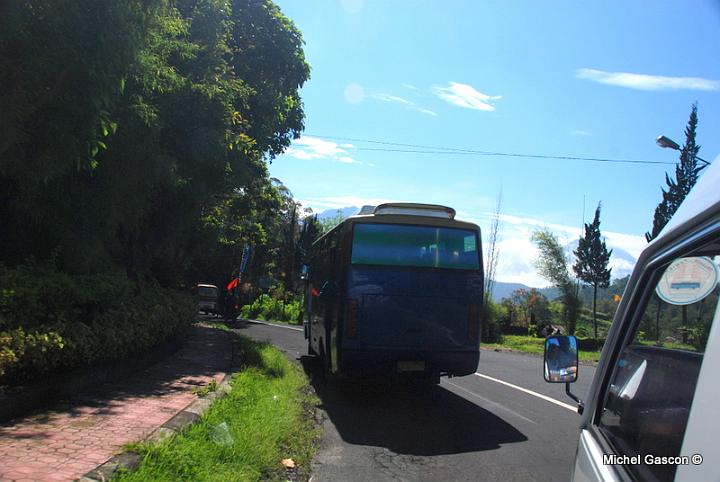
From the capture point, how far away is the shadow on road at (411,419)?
6.39 m

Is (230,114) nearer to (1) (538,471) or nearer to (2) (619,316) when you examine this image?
(1) (538,471)

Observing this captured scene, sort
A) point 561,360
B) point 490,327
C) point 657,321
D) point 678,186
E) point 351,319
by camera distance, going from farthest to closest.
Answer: point 490,327, point 678,186, point 351,319, point 561,360, point 657,321

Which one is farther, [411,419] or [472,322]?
[472,322]

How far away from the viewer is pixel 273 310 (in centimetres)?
3359

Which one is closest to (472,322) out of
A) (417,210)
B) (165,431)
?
(417,210)

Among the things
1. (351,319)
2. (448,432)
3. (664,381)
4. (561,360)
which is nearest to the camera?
(664,381)

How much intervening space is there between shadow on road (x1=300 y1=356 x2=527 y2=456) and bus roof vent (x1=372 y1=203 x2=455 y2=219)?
9.10 feet

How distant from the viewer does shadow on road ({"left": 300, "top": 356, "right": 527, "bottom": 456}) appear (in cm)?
639

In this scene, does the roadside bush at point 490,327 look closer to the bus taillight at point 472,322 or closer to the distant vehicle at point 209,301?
the distant vehicle at point 209,301

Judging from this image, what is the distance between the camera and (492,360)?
15.5m

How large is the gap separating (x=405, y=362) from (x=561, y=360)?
542cm

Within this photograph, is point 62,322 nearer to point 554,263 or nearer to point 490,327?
point 490,327

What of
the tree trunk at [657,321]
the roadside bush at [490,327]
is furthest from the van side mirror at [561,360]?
the roadside bush at [490,327]

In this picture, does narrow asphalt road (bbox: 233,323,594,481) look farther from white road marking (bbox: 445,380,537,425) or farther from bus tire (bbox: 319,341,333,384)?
bus tire (bbox: 319,341,333,384)
